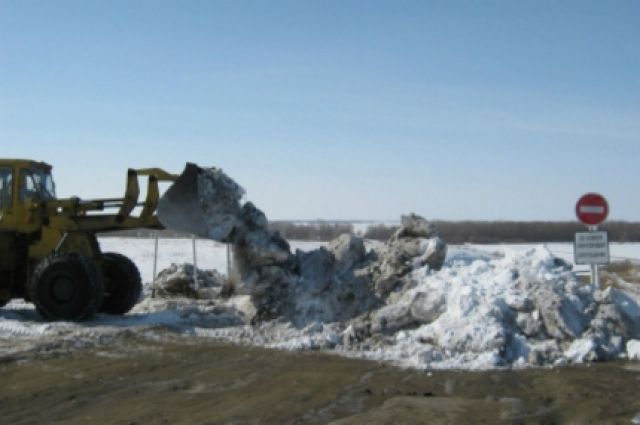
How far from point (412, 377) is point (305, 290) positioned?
3.31 m

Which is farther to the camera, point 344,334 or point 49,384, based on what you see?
point 344,334

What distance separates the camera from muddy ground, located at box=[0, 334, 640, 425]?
21.5ft

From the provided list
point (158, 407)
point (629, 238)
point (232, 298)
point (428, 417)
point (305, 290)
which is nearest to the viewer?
point (428, 417)

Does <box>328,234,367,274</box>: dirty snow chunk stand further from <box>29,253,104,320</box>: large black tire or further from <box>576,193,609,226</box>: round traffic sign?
<box>29,253,104,320</box>: large black tire

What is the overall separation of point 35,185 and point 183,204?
9.99 ft

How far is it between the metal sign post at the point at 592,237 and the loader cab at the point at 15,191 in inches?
349

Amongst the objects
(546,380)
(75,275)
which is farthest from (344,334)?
(75,275)

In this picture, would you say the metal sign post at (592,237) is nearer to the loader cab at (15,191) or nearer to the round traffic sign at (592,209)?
the round traffic sign at (592,209)

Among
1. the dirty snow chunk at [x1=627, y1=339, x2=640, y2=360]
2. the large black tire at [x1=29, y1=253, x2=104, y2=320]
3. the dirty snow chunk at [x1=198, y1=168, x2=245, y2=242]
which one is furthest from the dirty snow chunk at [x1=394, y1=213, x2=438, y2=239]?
the large black tire at [x1=29, y1=253, x2=104, y2=320]

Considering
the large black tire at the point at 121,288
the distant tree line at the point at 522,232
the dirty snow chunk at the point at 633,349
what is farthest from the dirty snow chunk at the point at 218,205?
the distant tree line at the point at 522,232

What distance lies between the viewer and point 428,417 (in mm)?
6336

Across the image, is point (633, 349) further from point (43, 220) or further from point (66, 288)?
point (43, 220)

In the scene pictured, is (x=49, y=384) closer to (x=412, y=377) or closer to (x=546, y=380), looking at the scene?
(x=412, y=377)

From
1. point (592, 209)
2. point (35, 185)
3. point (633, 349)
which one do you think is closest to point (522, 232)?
point (592, 209)
